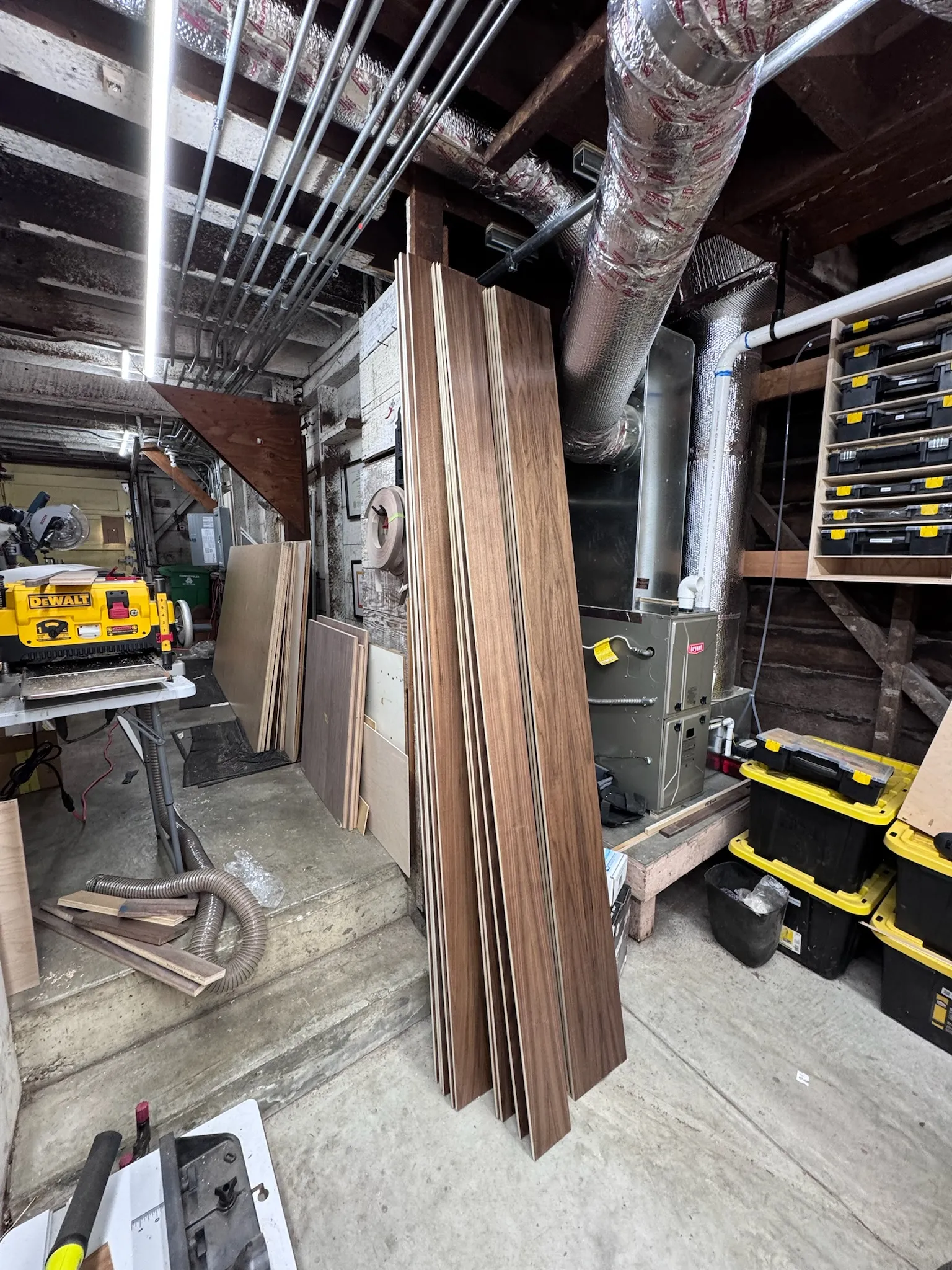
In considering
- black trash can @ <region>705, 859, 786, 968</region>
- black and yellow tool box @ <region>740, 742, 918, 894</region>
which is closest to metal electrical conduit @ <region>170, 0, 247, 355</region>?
black and yellow tool box @ <region>740, 742, 918, 894</region>

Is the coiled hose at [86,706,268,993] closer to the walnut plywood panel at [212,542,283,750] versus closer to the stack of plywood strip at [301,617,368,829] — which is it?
the stack of plywood strip at [301,617,368,829]

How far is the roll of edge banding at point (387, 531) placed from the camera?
1703mm

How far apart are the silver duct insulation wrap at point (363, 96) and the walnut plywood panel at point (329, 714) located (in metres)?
1.65

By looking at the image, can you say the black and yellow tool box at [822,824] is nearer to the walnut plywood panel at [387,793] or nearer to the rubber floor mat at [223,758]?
the walnut plywood panel at [387,793]

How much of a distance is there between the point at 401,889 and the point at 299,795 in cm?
79

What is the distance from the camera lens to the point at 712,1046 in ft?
5.05

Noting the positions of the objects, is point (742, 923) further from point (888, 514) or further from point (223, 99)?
point (223, 99)

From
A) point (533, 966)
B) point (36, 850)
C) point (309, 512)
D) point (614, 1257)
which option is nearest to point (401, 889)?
point (533, 966)

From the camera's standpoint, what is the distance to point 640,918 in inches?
76.4

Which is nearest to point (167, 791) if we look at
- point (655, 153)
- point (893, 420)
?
point (655, 153)

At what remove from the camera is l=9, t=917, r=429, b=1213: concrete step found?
1.18 metres

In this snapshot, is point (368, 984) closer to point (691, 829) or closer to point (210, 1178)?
point (210, 1178)

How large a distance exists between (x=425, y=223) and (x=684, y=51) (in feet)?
3.44

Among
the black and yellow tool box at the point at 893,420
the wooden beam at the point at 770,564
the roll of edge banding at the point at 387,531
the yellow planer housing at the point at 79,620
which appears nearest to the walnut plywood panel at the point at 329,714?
the roll of edge banding at the point at 387,531
